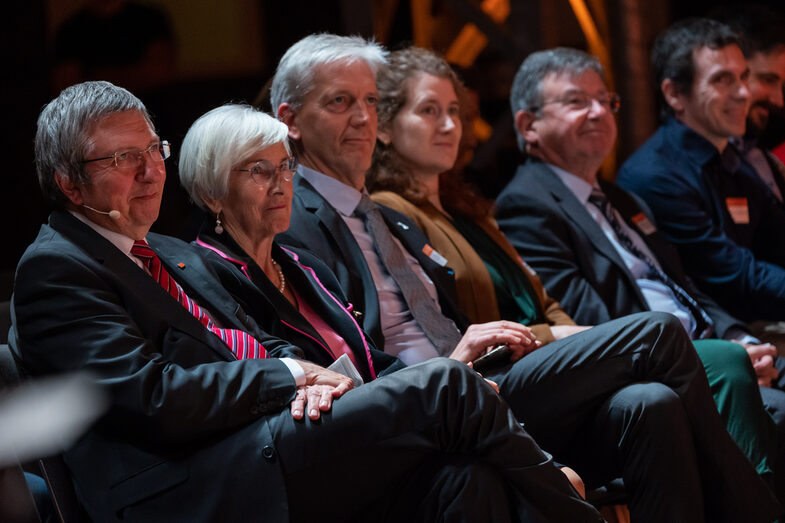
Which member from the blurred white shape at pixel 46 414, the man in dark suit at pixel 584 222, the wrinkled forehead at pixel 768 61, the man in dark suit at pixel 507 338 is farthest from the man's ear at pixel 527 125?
the blurred white shape at pixel 46 414

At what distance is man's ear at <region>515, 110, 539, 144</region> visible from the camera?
11.9 feet

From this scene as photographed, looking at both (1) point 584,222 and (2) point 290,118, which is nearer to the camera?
(2) point 290,118

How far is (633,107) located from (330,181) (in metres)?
4.16

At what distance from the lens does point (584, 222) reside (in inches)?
132

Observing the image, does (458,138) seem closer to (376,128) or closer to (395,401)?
(376,128)

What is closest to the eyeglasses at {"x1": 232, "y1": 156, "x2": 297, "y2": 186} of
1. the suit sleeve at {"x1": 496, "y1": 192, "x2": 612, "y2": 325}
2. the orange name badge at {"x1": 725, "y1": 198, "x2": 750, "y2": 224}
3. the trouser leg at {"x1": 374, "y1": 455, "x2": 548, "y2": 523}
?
the trouser leg at {"x1": 374, "y1": 455, "x2": 548, "y2": 523}

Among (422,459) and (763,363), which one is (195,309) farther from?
(763,363)

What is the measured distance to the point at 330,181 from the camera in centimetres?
282

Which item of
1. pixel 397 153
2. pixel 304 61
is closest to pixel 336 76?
pixel 304 61

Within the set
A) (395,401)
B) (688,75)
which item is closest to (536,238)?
(688,75)

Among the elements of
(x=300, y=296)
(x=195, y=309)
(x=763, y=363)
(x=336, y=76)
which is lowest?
(x=763, y=363)

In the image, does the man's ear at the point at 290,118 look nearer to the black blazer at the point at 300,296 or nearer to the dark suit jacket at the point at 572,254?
the black blazer at the point at 300,296

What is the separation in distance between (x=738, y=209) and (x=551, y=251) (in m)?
1.07

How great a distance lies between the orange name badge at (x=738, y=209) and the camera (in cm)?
389
